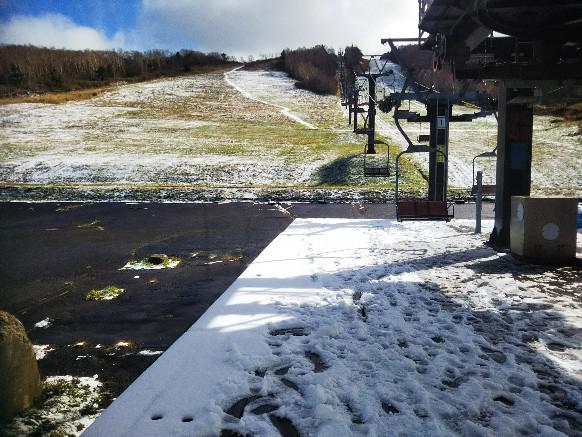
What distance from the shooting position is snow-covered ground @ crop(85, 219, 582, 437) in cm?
354

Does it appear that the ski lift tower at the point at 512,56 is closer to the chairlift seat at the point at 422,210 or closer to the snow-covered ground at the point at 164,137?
the chairlift seat at the point at 422,210

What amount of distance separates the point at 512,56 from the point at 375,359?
9025 millimetres

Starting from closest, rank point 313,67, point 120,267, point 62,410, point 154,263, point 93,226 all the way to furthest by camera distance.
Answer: point 62,410, point 120,267, point 154,263, point 93,226, point 313,67

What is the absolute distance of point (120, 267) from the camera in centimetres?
865

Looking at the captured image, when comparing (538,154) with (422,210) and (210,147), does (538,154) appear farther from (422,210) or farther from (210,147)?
(210,147)

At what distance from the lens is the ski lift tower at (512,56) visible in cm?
666

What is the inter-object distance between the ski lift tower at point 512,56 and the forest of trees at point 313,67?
5374 centimetres

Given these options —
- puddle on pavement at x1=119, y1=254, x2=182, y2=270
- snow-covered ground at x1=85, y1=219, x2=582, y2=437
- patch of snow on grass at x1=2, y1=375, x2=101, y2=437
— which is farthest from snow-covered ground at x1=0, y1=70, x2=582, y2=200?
patch of snow on grass at x1=2, y1=375, x2=101, y2=437

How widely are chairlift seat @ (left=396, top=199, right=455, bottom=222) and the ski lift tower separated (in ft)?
4.07

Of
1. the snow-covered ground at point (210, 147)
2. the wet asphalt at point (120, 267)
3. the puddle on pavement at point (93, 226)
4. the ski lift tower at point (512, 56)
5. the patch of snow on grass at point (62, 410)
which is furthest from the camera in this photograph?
the snow-covered ground at point (210, 147)

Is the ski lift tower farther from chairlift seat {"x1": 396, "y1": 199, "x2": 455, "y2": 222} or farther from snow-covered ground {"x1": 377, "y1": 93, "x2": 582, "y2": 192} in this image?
snow-covered ground {"x1": 377, "y1": 93, "x2": 582, "y2": 192}

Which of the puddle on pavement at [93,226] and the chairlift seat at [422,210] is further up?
the chairlift seat at [422,210]

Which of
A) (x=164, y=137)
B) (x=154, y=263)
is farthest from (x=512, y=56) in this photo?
(x=164, y=137)

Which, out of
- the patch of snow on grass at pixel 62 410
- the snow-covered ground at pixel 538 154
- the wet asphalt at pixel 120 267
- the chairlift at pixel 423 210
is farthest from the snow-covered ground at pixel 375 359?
the snow-covered ground at pixel 538 154
